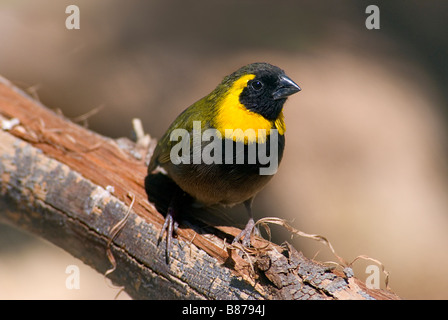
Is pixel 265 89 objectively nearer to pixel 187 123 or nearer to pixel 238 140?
pixel 238 140

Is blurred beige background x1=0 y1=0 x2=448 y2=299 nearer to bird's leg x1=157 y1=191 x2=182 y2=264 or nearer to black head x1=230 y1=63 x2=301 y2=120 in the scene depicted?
bird's leg x1=157 y1=191 x2=182 y2=264

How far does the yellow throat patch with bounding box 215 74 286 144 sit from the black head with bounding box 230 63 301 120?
0.10 ft

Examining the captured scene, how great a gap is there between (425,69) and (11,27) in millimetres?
5191

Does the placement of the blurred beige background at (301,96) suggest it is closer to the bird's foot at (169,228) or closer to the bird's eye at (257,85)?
the bird's foot at (169,228)

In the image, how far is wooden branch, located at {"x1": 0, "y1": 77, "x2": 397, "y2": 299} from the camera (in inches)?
113

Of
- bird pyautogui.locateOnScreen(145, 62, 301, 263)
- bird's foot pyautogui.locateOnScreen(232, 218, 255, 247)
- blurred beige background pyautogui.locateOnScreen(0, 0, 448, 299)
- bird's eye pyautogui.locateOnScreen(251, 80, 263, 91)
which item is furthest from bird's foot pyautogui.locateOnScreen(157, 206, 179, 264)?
blurred beige background pyautogui.locateOnScreen(0, 0, 448, 299)

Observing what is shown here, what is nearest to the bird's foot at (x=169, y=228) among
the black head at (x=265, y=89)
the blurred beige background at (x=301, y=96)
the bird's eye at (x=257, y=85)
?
the black head at (x=265, y=89)

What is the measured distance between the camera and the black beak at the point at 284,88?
3.25m

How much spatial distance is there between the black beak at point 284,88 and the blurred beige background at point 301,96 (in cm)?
196

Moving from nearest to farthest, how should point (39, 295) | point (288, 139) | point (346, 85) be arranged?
point (39, 295) → point (288, 139) → point (346, 85)

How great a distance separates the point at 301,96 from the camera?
582 centimetres

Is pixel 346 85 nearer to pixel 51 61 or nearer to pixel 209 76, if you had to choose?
pixel 209 76

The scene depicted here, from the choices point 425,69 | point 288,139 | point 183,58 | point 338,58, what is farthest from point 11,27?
point 425,69

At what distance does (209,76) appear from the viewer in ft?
19.3
